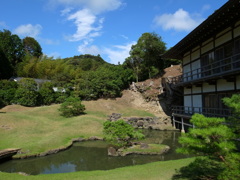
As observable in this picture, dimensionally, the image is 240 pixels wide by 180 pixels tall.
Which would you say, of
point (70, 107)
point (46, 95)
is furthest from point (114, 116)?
point (46, 95)

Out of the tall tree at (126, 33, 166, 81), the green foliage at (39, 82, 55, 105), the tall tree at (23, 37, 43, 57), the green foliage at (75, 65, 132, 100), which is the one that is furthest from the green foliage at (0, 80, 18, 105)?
the tall tree at (23, 37, 43, 57)

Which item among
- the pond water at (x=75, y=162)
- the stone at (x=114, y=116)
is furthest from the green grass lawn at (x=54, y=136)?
the stone at (x=114, y=116)

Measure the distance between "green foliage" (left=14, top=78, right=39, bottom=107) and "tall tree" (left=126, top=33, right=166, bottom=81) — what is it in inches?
819

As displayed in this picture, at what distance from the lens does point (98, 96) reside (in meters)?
36.5

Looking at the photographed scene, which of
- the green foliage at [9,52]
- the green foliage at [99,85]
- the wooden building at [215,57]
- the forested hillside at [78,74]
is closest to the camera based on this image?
the wooden building at [215,57]

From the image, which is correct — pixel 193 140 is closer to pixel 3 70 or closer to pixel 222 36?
pixel 222 36

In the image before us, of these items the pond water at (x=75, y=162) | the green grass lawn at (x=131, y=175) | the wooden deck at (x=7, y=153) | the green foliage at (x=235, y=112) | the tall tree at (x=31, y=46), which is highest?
the tall tree at (x=31, y=46)

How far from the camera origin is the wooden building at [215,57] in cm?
1189

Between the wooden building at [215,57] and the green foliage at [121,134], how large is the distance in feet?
18.9

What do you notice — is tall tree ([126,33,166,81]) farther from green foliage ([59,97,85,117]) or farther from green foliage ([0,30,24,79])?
green foliage ([0,30,24,79])

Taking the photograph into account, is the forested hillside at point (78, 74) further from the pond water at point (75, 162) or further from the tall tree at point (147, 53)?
the pond water at point (75, 162)

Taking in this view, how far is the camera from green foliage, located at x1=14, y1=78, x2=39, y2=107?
28.3m

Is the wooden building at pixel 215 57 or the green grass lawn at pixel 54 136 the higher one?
the wooden building at pixel 215 57

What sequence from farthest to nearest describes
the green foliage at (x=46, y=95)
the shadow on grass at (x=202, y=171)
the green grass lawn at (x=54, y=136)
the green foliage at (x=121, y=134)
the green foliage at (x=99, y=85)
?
the green foliage at (x=99, y=85)
the green foliage at (x=46, y=95)
the green foliage at (x=121, y=134)
the green grass lawn at (x=54, y=136)
the shadow on grass at (x=202, y=171)
